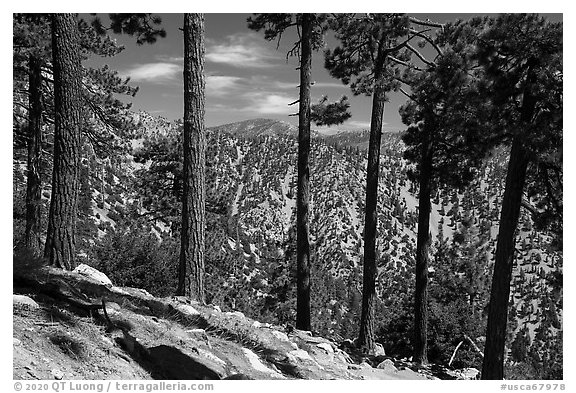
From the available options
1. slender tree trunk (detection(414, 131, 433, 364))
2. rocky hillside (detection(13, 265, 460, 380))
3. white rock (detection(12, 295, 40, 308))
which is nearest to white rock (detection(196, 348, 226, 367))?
rocky hillside (detection(13, 265, 460, 380))

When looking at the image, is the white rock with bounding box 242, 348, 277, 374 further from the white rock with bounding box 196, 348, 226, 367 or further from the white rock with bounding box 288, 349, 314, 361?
the white rock with bounding box 288, 349, 314, 361

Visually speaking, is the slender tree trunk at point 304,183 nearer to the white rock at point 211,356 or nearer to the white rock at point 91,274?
the white rock at point 91,274

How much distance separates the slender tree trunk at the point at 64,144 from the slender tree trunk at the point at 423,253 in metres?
6.69

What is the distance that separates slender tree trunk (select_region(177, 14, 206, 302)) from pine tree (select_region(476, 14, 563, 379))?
3772 millimetres

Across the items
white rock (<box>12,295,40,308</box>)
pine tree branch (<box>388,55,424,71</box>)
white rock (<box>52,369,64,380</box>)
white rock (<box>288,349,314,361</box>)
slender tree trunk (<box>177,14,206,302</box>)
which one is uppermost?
pine tree branch (<box>388,55,424,71</box>)

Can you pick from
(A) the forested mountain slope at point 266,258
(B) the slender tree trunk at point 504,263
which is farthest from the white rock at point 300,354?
(A) the forested mountain slope at point 266,258

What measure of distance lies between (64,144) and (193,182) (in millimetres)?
1826

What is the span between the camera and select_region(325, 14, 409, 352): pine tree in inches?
349

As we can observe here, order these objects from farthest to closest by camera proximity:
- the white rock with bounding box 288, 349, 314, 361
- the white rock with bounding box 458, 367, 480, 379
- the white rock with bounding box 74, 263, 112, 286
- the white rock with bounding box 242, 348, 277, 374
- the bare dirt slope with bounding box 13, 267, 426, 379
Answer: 1. the white rock with bounding box 458, 367, 480, 379
2. the white rock with bounding box 74, 263, 112, 286
3. the white rock with bounding box 288, 349, 314, 361
4. the white rock with bounding box 242, 348, 277, 374
5. the bare dirt slope with bounding box 13, 267, 426, 379

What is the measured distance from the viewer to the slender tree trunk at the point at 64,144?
625 cm

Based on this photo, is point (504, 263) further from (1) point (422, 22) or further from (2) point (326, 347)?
(1) point (422, 22)

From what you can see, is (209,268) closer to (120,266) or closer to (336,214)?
(120,266)

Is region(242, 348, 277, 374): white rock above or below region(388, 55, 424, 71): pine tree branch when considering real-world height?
below
